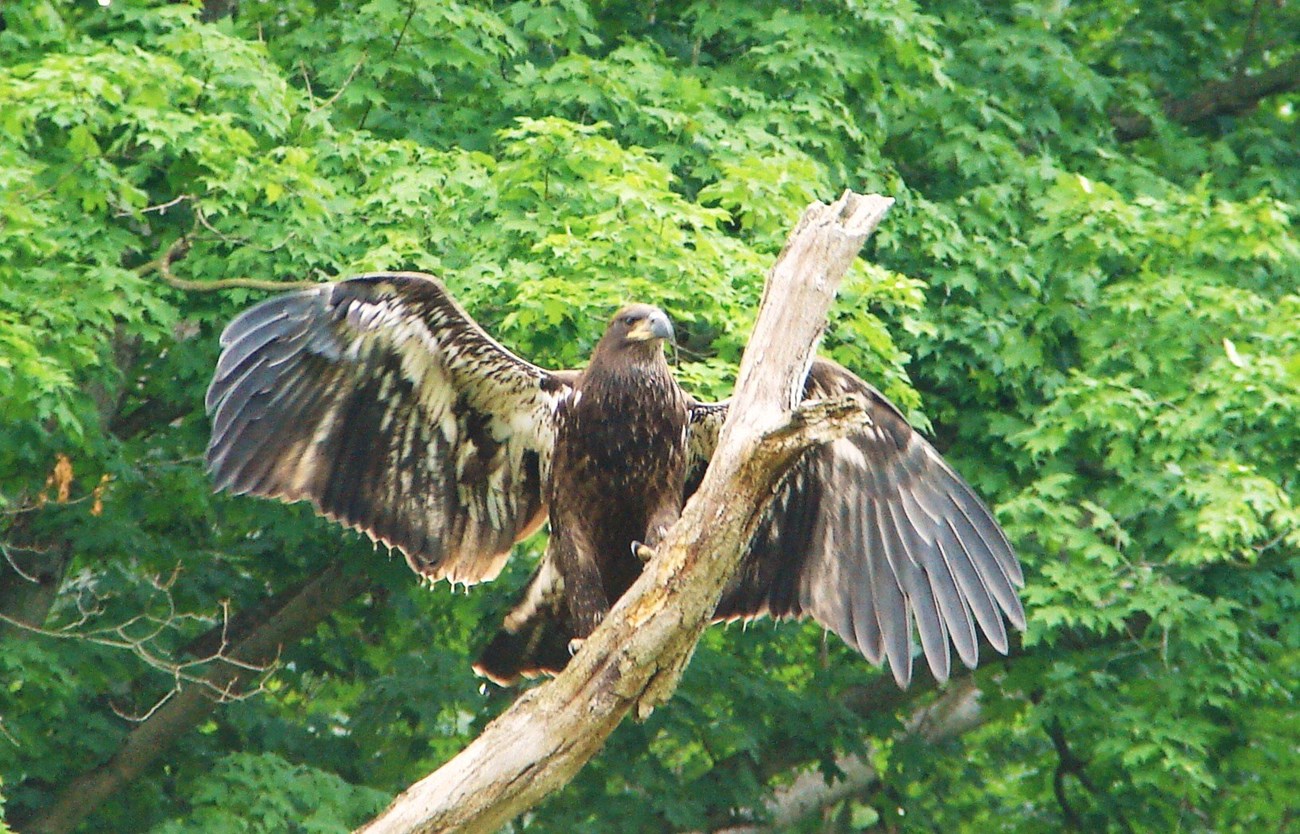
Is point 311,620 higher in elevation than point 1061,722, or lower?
lower

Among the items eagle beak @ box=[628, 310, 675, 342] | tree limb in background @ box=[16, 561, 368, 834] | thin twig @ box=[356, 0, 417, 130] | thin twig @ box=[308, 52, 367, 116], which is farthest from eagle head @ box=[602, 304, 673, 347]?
tree limb in background @ box=[16, 561, 368, 834]

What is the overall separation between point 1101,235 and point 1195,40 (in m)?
2.99

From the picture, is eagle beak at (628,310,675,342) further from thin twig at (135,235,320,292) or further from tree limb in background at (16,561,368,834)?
tree limb in background at (16,561,368,834)

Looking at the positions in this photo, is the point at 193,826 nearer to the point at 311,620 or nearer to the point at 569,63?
the point at 311,620

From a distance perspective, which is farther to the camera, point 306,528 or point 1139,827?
point 1139,827

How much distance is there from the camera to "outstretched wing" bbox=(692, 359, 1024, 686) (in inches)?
253

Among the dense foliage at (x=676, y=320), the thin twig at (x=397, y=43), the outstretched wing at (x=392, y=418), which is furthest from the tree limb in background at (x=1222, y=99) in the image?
the outstretched wing at (x=392, y=418)

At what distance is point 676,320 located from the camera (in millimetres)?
8562

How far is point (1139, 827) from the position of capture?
11141mm

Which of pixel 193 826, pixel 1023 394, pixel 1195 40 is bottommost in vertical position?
pixel 193 826

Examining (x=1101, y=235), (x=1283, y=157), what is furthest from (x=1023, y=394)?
(x=1283, y=157)

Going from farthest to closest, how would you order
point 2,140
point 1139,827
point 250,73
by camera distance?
point 1139,827 < point 250,73 < point 2,140

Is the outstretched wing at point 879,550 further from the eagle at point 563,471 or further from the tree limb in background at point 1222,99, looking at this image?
the tree limb in background at point 1222,99

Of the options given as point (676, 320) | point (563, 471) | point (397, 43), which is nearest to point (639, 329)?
point (563, 471)
